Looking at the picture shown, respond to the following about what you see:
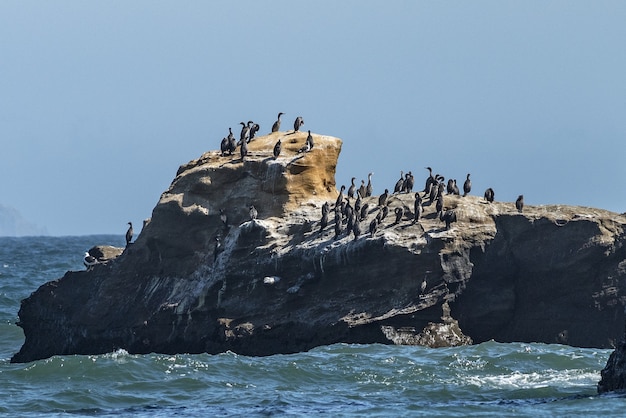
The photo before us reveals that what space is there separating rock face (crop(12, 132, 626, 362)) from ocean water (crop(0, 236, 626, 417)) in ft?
3.45

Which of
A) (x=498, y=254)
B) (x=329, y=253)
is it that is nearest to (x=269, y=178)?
(x=329, y=253)

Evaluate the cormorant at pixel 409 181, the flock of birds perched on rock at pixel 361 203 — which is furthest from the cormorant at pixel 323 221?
the cormorant at pixel 409 181

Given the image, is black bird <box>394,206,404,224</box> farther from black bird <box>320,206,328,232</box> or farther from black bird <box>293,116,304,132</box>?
black bird <box>293,116,304,132</box>

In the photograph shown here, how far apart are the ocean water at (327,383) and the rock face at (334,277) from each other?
1051mm

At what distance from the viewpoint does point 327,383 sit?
3059 centimetres

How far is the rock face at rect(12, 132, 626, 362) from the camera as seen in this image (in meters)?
34.2

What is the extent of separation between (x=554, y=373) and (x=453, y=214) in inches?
226

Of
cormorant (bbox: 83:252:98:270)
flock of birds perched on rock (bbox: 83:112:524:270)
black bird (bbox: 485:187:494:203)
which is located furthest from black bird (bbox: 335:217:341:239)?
cormorant (bbox: 83:252:98:270)

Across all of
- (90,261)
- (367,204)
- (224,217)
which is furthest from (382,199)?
(90,261)

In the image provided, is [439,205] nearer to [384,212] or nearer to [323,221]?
[384,212]

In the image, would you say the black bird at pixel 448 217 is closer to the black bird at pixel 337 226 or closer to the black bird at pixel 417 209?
the black bird at pixel 417 209

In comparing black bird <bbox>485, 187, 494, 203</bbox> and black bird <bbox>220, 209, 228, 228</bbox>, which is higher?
black bird <bbox>485, 187, 494, 203</bbox>

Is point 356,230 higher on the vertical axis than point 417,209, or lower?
lower

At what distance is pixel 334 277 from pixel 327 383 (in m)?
4.69
